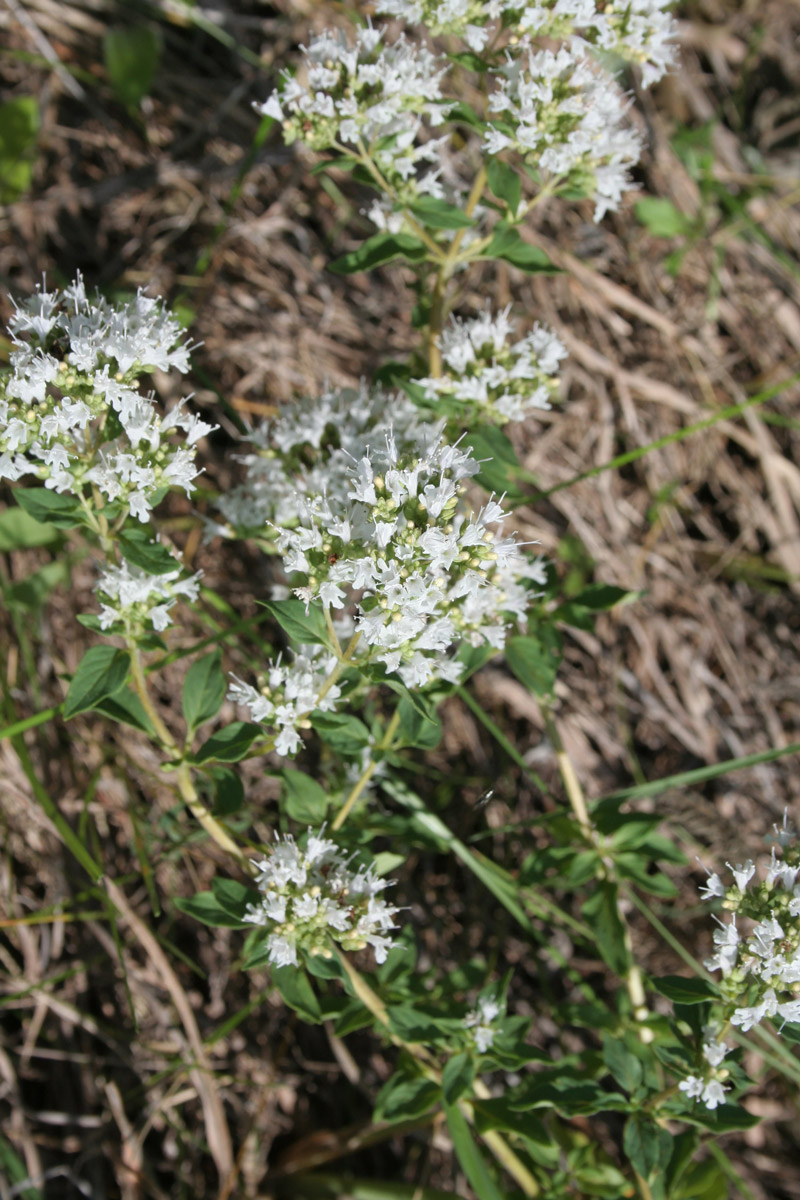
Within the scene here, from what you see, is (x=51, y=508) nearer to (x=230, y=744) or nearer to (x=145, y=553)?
(x=145, y=553)

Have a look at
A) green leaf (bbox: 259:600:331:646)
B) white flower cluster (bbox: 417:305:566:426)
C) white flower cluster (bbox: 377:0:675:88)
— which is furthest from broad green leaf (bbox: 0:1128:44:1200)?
white flower cluster (bbox: 377:0:675:88)

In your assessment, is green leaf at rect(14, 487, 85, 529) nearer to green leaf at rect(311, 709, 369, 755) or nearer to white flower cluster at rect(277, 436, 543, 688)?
white flower cluster at rect(277, 436, 543, 688)

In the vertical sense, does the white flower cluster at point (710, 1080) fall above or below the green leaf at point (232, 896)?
below

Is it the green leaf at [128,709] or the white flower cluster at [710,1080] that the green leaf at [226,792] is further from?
the white flower cluster at [710,1080]

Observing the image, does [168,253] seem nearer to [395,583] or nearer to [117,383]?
[117,383]

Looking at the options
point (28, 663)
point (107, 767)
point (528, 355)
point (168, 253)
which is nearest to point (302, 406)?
point (528, 355)

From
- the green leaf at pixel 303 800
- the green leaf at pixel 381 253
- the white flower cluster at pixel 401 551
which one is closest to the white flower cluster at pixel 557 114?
the green leaf at pixel 381 253
